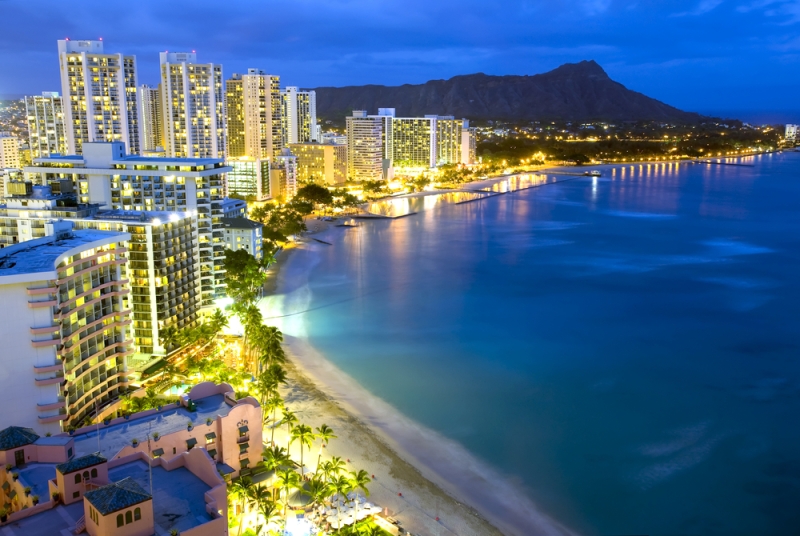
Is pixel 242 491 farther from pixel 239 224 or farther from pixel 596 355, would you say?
pixel 239 224

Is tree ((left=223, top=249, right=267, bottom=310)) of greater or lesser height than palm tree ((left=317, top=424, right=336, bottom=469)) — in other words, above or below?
above

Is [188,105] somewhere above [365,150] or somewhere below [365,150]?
above

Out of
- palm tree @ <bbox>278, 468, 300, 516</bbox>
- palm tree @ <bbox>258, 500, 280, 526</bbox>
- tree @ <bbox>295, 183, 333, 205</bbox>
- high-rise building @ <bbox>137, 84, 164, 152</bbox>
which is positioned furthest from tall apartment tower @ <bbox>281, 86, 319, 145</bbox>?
palm tree @ <bbox>258, 500, 280, 526</bbox>

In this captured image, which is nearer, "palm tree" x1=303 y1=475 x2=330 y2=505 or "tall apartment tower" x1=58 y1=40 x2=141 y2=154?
"palm tree" x1=303 y1=475 x2=330 y2=505

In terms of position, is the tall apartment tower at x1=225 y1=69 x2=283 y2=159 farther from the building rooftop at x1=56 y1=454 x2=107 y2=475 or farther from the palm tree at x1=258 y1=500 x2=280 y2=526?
the building rooftop at x1=56 y1=454 x2=107 y2=475

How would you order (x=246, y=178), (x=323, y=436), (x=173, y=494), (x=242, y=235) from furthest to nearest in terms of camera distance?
(x=246, y=178), (x=242, y=235), (x=323, y=436), (x=173, y=494)

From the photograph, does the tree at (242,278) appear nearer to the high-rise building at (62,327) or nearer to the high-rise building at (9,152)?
the high-rise building at (62,327)

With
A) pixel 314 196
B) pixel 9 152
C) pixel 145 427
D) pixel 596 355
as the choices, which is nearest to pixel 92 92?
pixel 314 196
